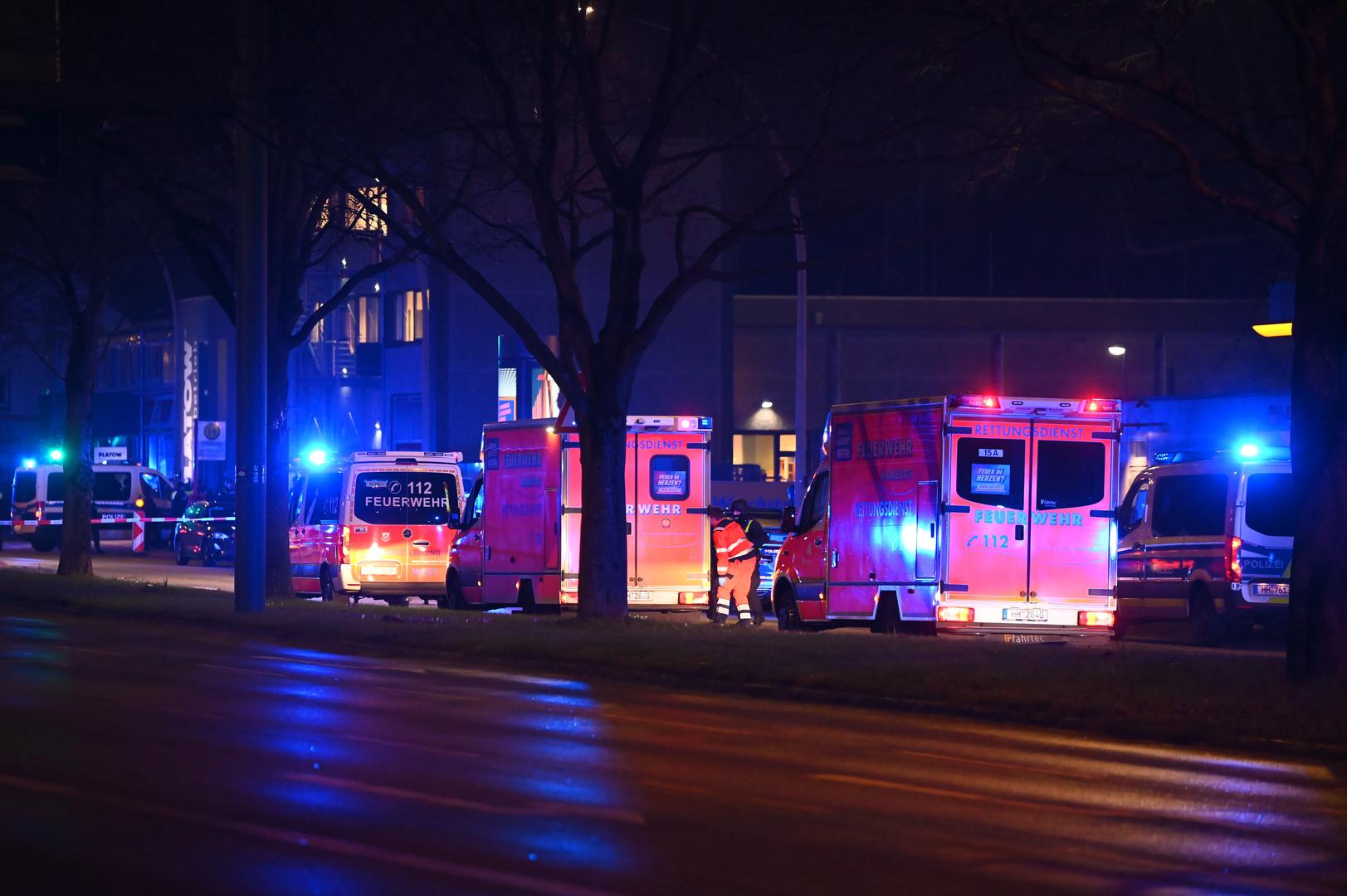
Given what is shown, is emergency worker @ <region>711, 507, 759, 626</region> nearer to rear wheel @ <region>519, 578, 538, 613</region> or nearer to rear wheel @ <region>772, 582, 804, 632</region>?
rear wheel @ <region>772, 582, 804, 632</region>

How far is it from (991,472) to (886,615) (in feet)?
7.72

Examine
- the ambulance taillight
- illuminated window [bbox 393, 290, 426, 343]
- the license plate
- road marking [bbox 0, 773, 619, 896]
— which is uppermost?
illuminated window [bbox 393, 290, 426, 343]

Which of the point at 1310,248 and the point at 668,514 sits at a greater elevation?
the point at 1310,248

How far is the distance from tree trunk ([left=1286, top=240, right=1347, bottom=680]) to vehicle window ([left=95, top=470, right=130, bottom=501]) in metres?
43.6

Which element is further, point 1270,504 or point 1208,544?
point 1208,544

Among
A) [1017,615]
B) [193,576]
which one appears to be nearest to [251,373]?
[1017,615]

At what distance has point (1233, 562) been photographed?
24859 mm

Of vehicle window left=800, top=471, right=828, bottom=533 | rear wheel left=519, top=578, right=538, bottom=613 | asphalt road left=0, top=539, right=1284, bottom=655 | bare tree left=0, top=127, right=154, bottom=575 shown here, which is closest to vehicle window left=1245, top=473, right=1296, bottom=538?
asphalt road left=0, top=539, right=1284, bottom=655

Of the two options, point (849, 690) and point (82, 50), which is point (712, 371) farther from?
point (849, 690)

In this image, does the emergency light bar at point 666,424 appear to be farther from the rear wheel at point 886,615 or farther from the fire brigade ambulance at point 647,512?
the rear wheel at point 886,615

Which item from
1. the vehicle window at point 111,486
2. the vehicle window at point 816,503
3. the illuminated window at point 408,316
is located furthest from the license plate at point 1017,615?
the illuminated window at point 408,316

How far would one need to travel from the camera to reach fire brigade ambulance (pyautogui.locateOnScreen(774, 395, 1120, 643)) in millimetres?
22359

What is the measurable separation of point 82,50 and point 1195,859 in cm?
2087

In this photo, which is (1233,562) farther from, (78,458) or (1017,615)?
(78,458)
